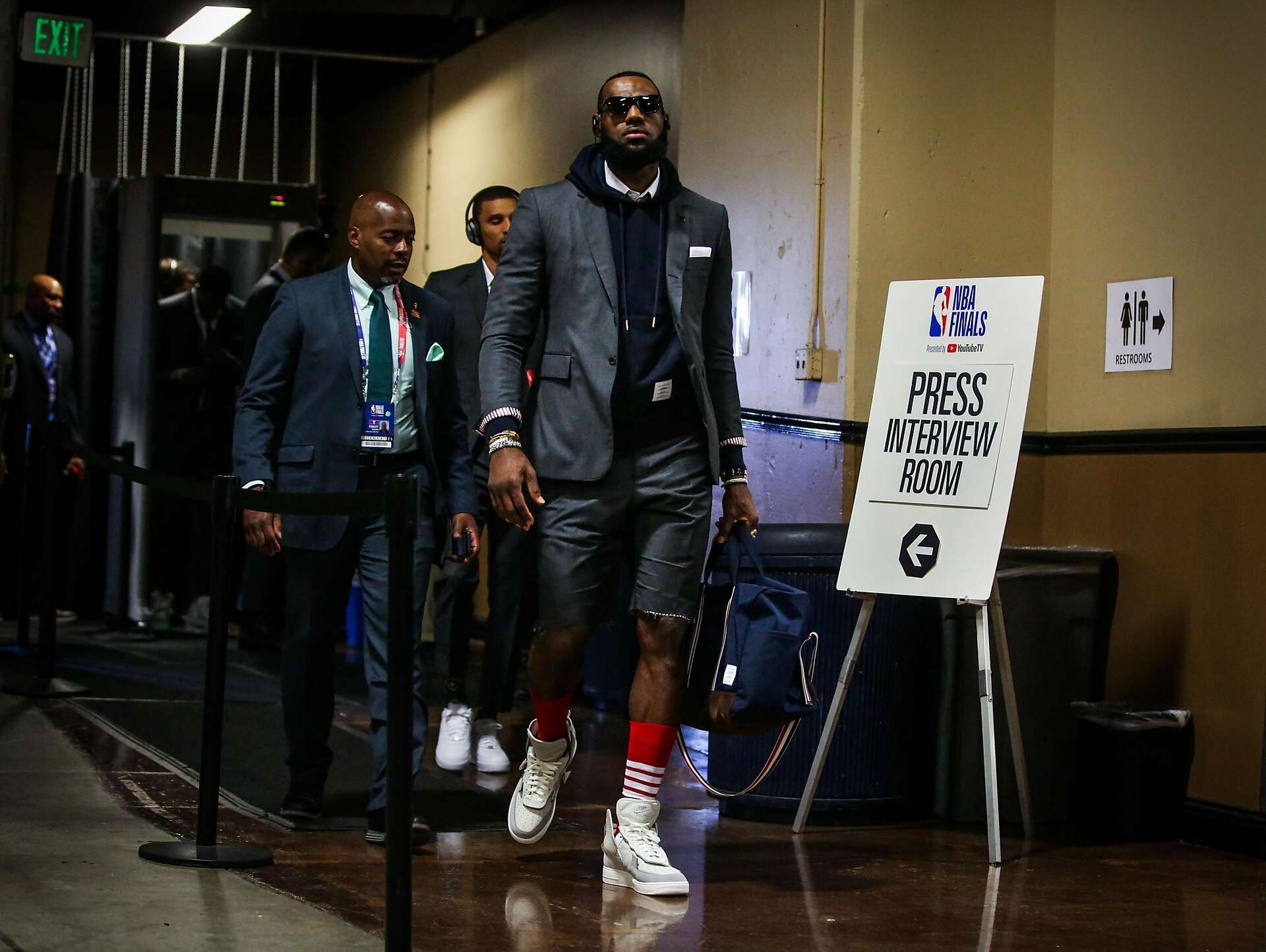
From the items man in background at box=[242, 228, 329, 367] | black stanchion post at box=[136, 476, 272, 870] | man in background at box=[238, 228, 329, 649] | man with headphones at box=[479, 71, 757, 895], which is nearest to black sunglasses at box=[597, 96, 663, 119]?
man with headphones at box=[479, 71, 757, 895]

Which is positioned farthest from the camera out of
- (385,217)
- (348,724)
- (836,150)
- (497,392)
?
(348,724)

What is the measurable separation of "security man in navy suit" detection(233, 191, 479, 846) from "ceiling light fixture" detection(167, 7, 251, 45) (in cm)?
473

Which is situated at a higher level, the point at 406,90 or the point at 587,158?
the point at 406,90

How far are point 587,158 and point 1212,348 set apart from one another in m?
2.12

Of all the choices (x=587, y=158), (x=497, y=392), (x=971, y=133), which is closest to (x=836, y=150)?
(x=971, y=133)

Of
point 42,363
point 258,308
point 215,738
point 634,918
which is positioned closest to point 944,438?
point 634,918

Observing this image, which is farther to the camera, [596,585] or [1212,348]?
[1212,348]

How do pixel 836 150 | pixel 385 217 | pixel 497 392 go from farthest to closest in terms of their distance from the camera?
pixel 836 150, pixel 385 217, pixel 497 392

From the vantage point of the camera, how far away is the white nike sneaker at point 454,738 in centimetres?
537

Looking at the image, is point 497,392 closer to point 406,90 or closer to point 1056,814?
point 1056,814

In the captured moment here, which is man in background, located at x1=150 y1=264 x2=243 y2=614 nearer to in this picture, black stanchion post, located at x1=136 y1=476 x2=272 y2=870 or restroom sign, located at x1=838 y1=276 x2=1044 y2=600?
restroom sign, located at x1=838 y1=276 x2=1044 y2=600

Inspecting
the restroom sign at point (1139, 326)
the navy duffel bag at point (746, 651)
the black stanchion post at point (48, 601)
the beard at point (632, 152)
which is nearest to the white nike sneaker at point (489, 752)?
the navy duffel bag at point (746, 651)

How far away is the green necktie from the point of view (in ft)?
14.3

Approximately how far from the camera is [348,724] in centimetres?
624
